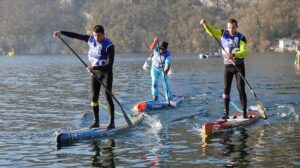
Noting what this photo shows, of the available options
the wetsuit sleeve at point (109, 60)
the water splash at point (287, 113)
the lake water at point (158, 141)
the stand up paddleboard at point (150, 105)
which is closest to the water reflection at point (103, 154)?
the lake water at point (158, 141)

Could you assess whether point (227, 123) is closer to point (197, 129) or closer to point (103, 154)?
point (197, 129)

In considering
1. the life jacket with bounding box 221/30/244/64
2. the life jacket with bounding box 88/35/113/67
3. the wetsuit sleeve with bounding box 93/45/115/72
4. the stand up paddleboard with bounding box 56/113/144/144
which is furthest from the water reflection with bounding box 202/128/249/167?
the life jacket with bounding box 88/35/113/67

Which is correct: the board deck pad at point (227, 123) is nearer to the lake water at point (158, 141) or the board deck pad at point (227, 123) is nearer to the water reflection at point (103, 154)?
the lake water at point (158, 141)

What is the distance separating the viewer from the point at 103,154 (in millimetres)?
15078

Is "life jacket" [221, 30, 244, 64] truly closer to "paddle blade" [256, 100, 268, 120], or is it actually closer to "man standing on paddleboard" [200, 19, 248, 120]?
"man standing on paddleboard" [200, 19, 248, 120]

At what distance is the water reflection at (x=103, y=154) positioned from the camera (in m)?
14.0

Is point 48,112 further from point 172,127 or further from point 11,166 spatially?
point 11,166

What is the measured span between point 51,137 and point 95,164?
450 centimetres

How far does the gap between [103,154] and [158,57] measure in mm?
10999

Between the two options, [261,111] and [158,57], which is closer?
[261,111]

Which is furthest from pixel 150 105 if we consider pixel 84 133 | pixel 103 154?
pixel 103 154

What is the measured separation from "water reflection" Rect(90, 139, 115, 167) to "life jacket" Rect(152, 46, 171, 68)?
8.88m

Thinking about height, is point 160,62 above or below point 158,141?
above

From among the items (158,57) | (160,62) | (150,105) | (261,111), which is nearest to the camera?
(261,111)
